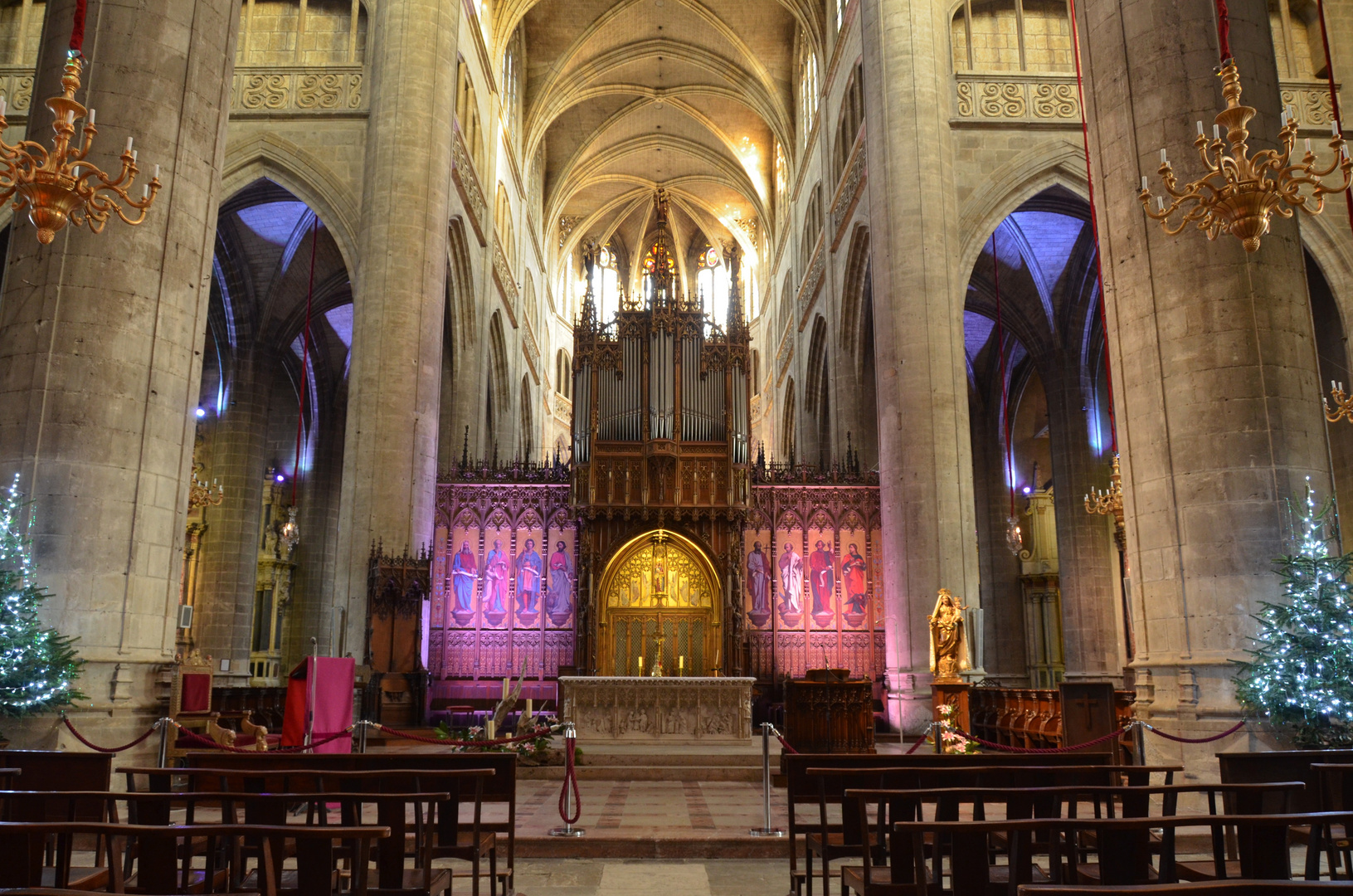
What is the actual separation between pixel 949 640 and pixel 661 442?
7042 millimetres

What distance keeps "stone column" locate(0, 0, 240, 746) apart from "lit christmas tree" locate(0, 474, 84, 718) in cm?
27

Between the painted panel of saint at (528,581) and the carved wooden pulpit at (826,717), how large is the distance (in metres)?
7.69

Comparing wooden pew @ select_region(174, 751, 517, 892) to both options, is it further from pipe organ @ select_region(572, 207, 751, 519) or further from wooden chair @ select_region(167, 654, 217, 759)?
pipe organ @ select_region(572, 207, 751, 519)

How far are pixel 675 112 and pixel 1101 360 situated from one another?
1922 centimetres

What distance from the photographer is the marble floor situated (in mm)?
6156

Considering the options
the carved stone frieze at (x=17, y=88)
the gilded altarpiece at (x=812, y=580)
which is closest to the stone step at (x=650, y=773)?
the gilded altarpiece at (x=812, y=580)

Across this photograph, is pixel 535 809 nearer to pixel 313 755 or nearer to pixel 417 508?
pixel 313 755

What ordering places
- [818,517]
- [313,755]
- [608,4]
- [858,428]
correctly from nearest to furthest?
[313,755], [818,517], [858,428], [608,4]

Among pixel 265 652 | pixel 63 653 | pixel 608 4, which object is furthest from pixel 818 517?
pixel 608 4

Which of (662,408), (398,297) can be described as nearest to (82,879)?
(398,297)

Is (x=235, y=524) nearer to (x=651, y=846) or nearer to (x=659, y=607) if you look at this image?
(x=659, y=607)

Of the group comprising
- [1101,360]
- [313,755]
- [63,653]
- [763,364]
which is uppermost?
[763,364]

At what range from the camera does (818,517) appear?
19688 millimetres

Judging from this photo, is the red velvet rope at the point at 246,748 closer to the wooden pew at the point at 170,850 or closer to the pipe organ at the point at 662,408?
the wooden pew at the point at 170,850
